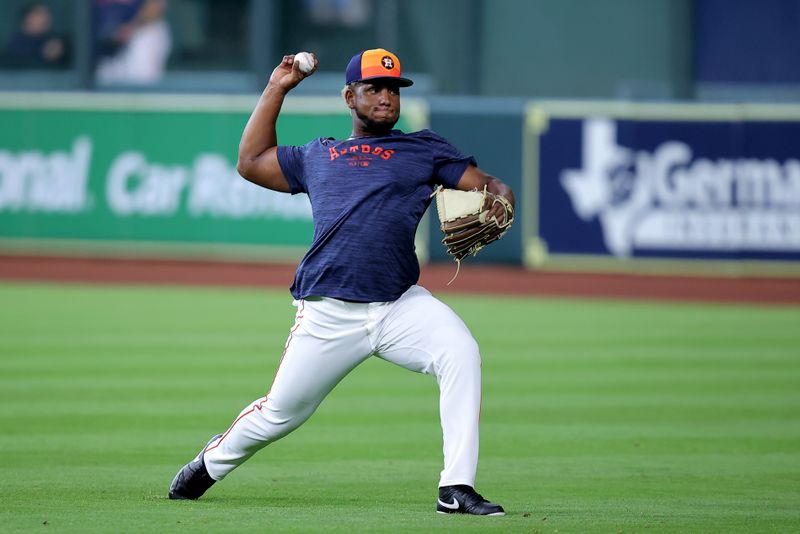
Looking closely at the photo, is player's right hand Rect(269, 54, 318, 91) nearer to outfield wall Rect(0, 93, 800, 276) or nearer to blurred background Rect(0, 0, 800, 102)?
outfield wall Rect(0, 93, 800, 276)

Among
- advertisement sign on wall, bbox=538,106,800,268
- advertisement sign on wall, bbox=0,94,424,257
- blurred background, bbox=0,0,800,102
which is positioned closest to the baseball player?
advertisement sign on wall, bbox=538,106,800,268

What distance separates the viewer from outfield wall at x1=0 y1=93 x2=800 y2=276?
Result: 617 inches

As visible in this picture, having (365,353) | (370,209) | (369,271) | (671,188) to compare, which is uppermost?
(370,209)

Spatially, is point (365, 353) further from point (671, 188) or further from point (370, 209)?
point (671, 188)

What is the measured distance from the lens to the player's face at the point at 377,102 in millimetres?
5539

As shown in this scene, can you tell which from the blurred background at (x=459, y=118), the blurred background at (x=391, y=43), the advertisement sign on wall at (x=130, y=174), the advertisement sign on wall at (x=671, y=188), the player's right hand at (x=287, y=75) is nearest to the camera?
the player's right hand at (x=287, y=75)

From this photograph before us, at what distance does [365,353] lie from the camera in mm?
5535

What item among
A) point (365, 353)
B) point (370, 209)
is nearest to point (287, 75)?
point (370, 209)

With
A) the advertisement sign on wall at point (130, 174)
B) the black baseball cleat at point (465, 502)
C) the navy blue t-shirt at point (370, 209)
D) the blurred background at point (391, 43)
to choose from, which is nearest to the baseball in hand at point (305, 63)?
the navy blue t-shirt at point (370, 209)

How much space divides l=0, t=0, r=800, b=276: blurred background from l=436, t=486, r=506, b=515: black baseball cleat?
426 inches

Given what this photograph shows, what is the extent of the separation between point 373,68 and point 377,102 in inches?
5.2

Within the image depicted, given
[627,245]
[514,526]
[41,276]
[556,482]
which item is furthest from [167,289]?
[514,526]

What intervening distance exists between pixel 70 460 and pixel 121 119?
11396 mm

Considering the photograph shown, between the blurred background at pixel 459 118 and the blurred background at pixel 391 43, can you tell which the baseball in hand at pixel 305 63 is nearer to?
the blurred background at pixel 459 118
